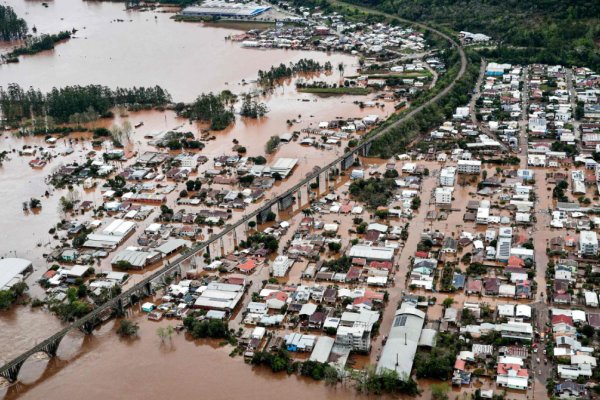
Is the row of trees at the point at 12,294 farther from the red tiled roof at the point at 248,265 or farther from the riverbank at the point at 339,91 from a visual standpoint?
the riverbank at the point at 339,91

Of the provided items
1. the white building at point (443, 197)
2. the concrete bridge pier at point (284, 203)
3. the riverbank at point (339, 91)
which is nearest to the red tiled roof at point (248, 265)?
the concrete bridge pier at point (284, 203)

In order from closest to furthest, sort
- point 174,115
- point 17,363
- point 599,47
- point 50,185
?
point 17,363 → point 50,185 → point 174,115 → point 599,47

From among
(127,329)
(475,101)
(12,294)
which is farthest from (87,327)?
(475,101)

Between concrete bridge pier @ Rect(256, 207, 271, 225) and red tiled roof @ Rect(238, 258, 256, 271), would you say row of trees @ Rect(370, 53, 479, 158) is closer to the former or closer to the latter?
concrete bridge pier @ Rect(256, 207, 271, 225)

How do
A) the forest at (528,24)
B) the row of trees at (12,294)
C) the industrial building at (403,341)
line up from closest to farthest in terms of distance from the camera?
the industrial building at (403,341) → the row of trees at (12,294) → the forest at (528,24)

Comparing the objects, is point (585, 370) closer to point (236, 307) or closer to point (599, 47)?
point (236, 307)

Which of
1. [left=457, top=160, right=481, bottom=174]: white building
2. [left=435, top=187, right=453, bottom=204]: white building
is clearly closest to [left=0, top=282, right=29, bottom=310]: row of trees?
[left=435, top=187, right=453, bottom=204]: white building

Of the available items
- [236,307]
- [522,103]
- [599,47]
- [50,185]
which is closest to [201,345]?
[236,307]
